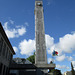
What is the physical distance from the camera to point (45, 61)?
28453 millimetres

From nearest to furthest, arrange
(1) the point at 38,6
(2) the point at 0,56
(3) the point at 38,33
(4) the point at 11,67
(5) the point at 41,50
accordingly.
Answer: (2) the point at 0,56 < (4) the point at 11,67 < (5) the point at 41,50 < (3) the point at 38,33 < (1) the point at 38,6

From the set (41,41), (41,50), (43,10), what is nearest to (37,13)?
(43,10)

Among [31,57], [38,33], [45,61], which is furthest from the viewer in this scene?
[31,57]

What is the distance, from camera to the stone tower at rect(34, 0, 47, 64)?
28891mm

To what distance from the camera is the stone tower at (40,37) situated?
28.9 m

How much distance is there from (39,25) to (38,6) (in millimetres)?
11171

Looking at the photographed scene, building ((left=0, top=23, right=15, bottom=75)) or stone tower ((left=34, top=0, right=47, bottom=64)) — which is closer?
building ((left=0, top=23, right=15, bottom=75))

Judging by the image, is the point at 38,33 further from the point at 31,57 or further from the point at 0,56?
the point at 31,57

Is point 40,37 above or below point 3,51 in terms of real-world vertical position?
above

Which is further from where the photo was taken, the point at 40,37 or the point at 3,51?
the point at 40,37

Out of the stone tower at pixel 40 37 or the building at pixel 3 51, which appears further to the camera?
the stone tower at pixel 40 37

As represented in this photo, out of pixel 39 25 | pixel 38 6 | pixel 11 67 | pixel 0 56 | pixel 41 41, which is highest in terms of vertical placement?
pixel 38 6

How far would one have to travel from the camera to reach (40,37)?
107 feet

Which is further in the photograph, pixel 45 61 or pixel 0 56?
pixel 45 61
